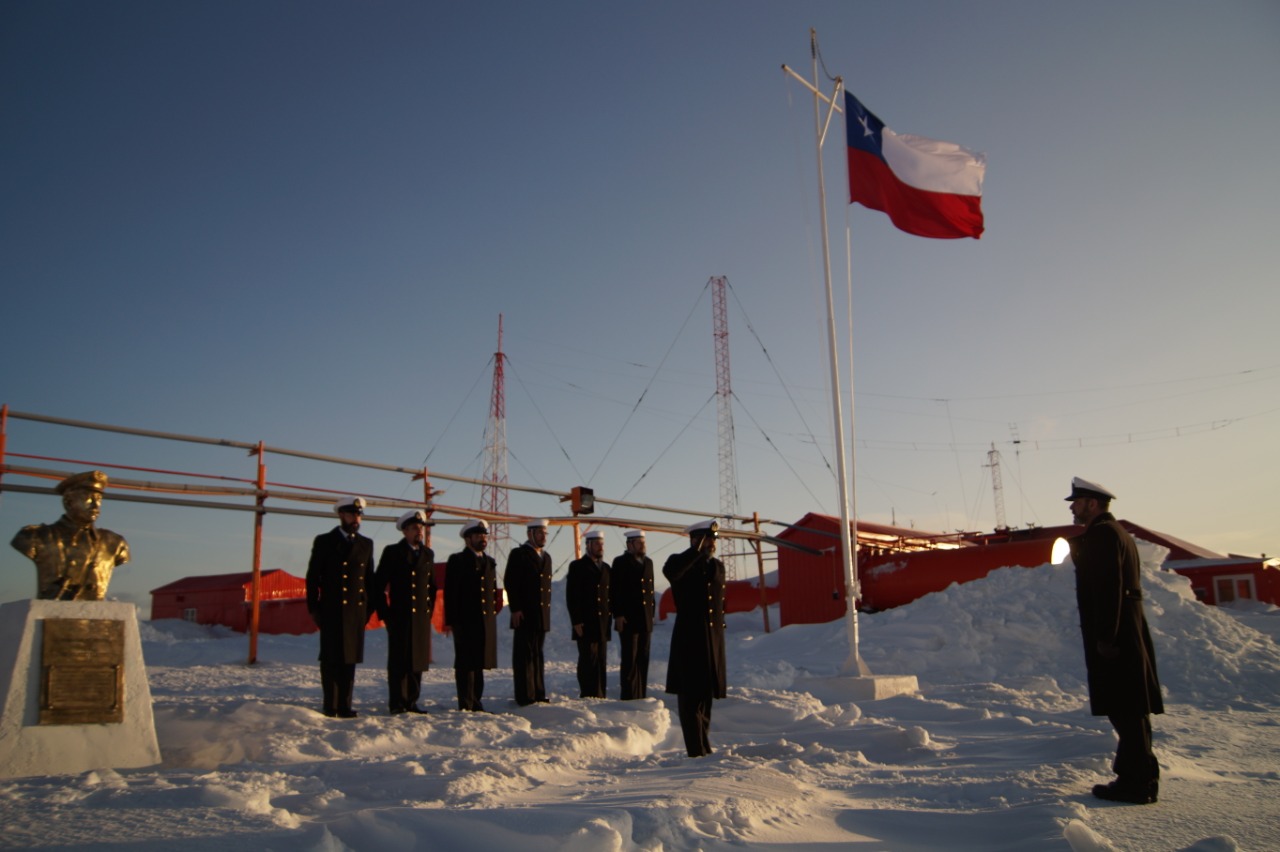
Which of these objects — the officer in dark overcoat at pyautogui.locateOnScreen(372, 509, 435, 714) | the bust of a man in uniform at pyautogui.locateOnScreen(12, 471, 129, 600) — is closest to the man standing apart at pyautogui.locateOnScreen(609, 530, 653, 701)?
the officer in dark overcoat at pyautogui.locateOnScreen(372, 509, 435, 714)

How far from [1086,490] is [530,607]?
17.0ft

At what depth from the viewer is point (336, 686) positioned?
22.1ft

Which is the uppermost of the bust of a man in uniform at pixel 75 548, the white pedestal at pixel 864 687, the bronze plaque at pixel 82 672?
the bust of a man in uniform at pixel 75 548

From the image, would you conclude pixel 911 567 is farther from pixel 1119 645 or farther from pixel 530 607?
pixel 1119 645

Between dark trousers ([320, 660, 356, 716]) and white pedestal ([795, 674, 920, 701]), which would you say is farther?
white pedestal ([795, 674, 920, 701])

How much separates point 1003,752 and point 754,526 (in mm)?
13923

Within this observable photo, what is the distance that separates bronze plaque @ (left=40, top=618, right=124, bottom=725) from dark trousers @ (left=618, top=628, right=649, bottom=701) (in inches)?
190

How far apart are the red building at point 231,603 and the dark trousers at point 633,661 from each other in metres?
19.1

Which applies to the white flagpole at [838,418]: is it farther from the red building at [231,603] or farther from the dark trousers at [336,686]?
the red building at [231,603]

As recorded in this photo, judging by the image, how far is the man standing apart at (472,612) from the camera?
7.88m

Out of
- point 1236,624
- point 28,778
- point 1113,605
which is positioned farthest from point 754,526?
point 28,778

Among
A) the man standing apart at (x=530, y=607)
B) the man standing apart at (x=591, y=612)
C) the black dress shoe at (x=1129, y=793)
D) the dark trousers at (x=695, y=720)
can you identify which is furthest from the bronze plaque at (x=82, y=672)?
the black dress shoe at (x=1129, y=793)

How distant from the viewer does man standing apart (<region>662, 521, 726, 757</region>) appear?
5.89 meters

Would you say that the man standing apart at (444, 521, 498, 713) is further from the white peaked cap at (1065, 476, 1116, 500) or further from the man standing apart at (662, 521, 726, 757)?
the white peaked cap at (1065, 476, 1116, 500)
